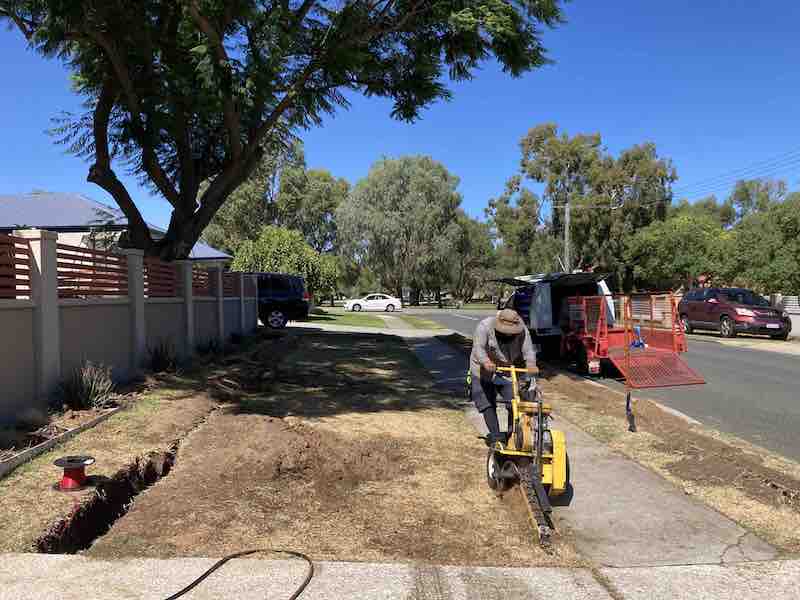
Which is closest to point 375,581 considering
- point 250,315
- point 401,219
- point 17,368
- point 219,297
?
point 17,368

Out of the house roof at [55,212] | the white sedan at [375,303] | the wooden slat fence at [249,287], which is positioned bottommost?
the white sedan at [375,303]

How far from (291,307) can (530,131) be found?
1508 inches

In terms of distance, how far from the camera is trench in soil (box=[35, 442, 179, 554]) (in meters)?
4.57

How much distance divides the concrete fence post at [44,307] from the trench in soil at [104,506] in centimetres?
205

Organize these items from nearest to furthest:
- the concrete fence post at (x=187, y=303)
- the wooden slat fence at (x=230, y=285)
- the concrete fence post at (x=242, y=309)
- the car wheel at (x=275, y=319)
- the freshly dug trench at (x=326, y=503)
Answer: the freshly dug trench at (x=326, y=503) → the concrete fence post at (x=187, y=303) → the wooden slat fence at (x=230, y=285) → the concrete fence post at (x=242, y=309) → the car wheel at (x=275, y=319)

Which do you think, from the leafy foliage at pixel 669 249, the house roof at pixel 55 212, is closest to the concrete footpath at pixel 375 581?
the house roof at pixel 55 212

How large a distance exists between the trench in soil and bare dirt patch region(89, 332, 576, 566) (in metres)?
0.23

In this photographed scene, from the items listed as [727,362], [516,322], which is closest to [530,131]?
[727,362]

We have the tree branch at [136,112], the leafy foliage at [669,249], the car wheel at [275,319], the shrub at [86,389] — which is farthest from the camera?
the leafy foliage at [669,249]

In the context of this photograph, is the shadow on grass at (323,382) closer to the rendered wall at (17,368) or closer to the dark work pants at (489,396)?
the rendered wall at (17,368)

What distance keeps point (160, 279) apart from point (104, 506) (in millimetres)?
7519

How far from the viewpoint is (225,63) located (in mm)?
10805

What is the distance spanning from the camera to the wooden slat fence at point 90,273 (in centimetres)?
846

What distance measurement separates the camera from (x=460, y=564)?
14.0ft
